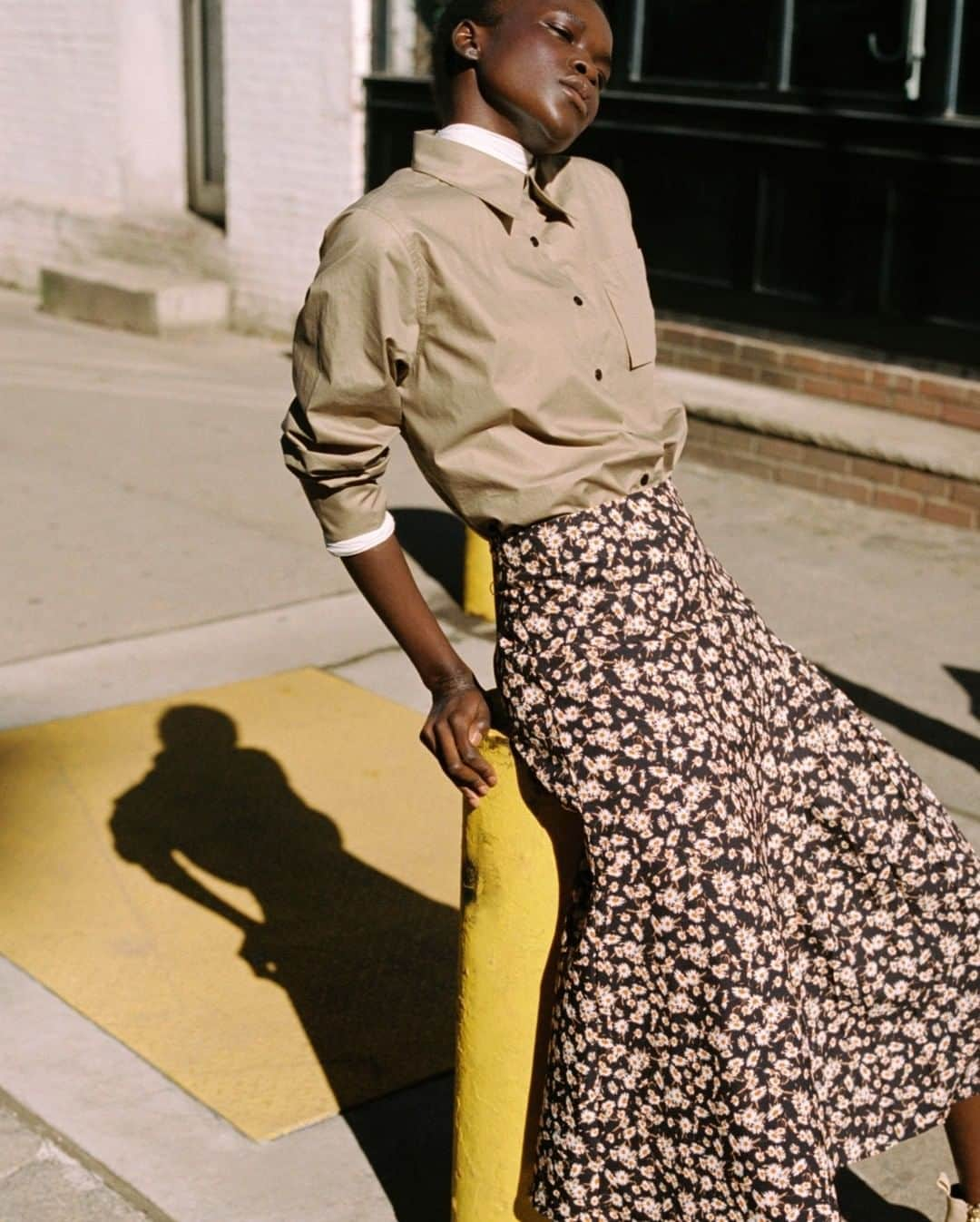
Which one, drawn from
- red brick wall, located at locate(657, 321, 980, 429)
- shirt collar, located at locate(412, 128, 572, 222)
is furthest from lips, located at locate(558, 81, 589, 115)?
red brick wall, located at locate(657, 321, 980, 429)

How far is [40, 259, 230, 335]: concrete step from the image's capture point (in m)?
11.2

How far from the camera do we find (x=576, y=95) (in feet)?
8.35

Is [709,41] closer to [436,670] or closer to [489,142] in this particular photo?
[489,142]

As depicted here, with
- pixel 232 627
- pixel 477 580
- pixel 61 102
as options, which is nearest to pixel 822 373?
pixel 477 580

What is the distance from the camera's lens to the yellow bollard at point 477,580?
6.11 m

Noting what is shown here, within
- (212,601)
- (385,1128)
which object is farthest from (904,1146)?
(212,601)

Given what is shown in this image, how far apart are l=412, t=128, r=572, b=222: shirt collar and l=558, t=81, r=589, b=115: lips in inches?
4.5

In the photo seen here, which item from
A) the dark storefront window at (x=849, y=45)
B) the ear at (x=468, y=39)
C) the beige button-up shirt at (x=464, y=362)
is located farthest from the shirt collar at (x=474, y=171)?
the dark storefront window at (x=849, y=45)

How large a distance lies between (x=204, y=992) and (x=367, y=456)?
1671mm

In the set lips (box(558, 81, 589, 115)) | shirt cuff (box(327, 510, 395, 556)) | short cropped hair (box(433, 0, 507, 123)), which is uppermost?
short cropped hair (box(433, 0, 507, 123))

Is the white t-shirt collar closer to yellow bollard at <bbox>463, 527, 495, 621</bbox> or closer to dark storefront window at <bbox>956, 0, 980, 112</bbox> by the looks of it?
yellow bollard at <bbox>463, 527, 495, 621</bbox>

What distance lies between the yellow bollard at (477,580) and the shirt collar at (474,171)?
352 cm

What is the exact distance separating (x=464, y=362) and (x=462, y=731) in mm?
516

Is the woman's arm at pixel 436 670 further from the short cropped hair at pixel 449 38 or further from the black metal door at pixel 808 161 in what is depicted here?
the black metal door at pixel 808 161
